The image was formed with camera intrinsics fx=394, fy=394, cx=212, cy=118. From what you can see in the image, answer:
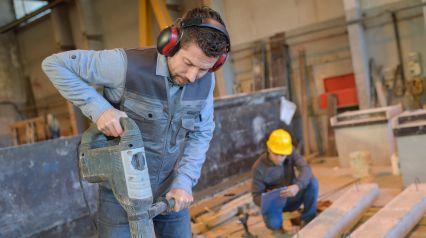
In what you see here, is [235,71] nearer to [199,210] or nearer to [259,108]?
[259,108]

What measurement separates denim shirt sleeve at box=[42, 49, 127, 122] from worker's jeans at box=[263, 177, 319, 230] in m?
2.24

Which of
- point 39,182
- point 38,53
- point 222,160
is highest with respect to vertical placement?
point 38,53

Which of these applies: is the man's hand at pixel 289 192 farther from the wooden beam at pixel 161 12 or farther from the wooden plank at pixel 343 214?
the wooden beam at pixel 161 12

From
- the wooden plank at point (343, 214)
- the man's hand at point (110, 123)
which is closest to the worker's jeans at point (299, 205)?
the wooden plank at point (343, 214)

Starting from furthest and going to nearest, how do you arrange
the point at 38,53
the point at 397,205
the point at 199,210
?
the point at 38,53
the point at 199,210
the point at 397,205

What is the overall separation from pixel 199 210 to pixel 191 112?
8.81 feet

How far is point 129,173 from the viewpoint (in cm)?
155

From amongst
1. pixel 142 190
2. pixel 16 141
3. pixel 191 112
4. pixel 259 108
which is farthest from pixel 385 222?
pixel 16 141

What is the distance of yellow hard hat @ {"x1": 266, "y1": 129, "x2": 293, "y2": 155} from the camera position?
3.52 metres

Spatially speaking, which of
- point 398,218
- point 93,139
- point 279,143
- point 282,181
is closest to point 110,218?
point 93,139

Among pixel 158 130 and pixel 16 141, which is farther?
pixel 16 141

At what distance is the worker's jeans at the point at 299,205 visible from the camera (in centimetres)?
350

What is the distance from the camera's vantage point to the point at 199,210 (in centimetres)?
436

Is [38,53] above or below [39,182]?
above
